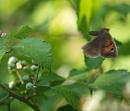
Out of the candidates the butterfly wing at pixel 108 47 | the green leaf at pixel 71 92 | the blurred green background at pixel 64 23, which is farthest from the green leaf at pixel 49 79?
the blurred green background at pixel 64 23

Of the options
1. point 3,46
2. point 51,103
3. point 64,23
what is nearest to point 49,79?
point 3,46

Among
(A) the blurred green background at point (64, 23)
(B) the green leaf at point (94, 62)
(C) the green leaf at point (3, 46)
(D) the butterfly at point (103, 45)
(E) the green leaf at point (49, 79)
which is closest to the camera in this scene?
(C) the green leaf at point (3, 46)

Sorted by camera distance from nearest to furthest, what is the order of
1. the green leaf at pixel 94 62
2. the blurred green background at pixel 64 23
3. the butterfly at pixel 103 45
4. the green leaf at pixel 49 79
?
1. the butterfly at pixel 103 45
2. the green leaf at pixel 49 79
3. the green leaf at pixel 94 62
4. the blurred green background at pixel 64 23

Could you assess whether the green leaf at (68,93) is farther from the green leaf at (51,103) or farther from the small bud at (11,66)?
the green leaf at (51,103)

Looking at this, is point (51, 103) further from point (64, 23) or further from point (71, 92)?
point (64, 23)

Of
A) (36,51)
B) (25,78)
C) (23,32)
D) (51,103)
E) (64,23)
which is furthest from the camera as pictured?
(64,23)

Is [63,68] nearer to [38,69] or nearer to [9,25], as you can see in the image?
[38,69]

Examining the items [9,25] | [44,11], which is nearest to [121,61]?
[44,11]
